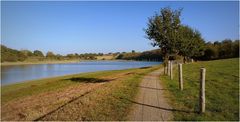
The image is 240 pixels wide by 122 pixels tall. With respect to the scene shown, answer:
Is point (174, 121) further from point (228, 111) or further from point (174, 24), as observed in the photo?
point (174, 24)

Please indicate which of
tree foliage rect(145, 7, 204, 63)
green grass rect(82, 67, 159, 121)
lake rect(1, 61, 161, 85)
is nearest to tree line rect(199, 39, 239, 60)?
lake rect(1, 61, 161, 85)

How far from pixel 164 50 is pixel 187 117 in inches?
631

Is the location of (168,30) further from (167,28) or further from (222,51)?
(222,51)

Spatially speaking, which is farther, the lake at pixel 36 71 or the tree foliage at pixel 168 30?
the lake at pixel 36 71

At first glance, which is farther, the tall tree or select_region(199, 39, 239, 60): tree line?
select_region(199, 39, 239, 60): tree line

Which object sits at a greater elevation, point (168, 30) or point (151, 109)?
point (168, 30)

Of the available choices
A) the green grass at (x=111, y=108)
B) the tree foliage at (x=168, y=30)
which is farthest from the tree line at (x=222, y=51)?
the green grass at (x=111, y=108)

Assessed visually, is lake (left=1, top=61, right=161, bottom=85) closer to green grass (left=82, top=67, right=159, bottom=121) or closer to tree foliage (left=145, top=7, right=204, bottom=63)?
tree foliage (left=145, top=7, right=204, bottom=63)

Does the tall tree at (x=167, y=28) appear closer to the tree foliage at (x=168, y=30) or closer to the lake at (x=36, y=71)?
the tree foliage at (x=168, y=30)

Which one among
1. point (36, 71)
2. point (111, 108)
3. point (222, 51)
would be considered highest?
point (222, 51)

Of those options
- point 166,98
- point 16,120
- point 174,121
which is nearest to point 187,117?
point 174,121

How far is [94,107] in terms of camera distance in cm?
945

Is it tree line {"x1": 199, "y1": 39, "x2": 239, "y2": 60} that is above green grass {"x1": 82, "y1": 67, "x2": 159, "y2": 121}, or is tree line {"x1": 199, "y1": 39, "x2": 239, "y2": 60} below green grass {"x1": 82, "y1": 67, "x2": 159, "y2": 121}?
above

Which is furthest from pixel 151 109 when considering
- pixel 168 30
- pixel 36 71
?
pixel 36 71
